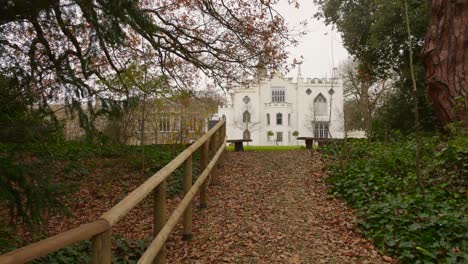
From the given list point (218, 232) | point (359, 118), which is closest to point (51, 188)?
point (218, 232)

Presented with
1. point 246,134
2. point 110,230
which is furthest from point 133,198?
point 246,134

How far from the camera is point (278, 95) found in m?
49.0

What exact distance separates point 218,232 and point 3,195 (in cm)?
243

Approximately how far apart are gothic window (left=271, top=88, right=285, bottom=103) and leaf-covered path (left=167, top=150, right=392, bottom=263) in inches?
1620

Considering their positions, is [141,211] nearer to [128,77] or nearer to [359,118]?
[128,77]

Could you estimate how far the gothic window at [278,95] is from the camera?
4894 centimetres

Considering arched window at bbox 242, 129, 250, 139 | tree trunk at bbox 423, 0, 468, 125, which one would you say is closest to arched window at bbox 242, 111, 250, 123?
arched window at bbox 242, 129, 250, 139

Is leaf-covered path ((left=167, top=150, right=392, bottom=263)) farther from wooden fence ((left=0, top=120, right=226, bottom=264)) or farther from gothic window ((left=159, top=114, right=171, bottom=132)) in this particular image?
gothic window ((left=159, top=114, right=171, bottom=132))

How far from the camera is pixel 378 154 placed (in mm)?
8297

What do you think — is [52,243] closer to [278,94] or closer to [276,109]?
[276,109]

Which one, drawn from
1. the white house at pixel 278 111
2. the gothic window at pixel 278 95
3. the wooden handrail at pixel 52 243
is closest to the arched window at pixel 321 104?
the white house at pixel 278 111

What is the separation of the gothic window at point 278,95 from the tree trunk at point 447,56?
127 ft

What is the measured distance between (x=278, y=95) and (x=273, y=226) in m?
44.5

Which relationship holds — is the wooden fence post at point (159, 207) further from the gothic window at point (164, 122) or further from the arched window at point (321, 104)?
the arched window at point (321, 104)
